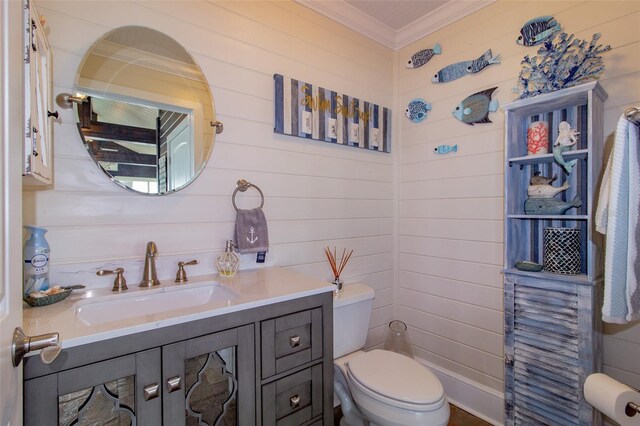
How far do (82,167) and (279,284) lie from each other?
3.04 feet

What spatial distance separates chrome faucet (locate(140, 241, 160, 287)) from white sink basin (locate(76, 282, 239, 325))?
6 cm

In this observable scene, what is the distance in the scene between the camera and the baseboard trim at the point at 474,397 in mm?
1786

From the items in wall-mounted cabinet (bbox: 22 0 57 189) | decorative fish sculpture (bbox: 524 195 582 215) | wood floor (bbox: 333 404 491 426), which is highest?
wall-mounted cabinet (bbox: 22 0 57 189)

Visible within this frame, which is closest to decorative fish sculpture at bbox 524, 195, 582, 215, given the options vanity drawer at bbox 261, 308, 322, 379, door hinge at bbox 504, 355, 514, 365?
door hinge at bbox 504, 355, 514, 365

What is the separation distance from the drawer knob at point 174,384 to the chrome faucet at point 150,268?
1.62 feet

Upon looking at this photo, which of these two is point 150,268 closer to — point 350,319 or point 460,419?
point 350,319

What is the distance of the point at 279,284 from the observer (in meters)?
1.32

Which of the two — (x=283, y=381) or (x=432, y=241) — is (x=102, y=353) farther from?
(x=432, y=241)

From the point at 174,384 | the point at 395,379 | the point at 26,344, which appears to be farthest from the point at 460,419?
the point at 26,344

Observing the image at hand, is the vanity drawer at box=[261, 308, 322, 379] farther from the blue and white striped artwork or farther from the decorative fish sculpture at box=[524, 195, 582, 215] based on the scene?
the decorative fish sculpture at box=[524, 195, 582, 215]

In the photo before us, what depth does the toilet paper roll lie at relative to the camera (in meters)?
0.94

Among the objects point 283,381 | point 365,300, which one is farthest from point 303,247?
point 283,381

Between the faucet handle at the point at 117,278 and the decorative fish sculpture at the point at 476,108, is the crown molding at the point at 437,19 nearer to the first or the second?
the decorative fish sculpture at the point at 476,108

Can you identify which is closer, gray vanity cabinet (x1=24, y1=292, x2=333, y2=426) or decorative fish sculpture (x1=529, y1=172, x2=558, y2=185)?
gray vanity cabinet (x1=24, y1=292, x2=333, y2=426)
